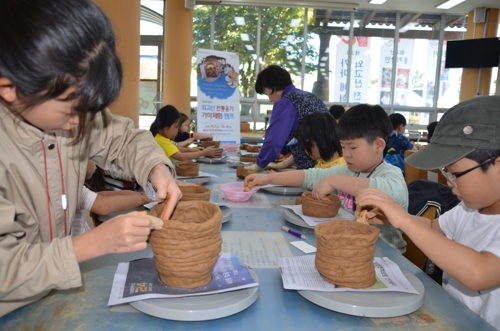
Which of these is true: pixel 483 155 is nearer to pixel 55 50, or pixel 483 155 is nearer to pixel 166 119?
pixel 55 50

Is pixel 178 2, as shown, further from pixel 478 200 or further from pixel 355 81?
pixel 478 200

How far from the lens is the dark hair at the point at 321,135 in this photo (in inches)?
101

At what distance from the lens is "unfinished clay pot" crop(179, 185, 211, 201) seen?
1.66 m

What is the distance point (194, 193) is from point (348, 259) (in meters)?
0.87

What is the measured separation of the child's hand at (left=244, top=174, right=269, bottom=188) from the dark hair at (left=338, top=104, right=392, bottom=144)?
49 cm

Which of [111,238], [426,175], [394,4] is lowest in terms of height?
[426,175]

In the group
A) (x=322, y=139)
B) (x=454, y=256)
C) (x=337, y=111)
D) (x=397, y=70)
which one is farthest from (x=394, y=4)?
(x=454, y=256)

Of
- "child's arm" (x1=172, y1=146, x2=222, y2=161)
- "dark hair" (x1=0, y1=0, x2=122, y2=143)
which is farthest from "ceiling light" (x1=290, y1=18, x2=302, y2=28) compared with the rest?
"dark hair" (x1=0, y1=0, x2=122, y2=143)

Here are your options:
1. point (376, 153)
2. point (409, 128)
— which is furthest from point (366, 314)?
point (409, 128)

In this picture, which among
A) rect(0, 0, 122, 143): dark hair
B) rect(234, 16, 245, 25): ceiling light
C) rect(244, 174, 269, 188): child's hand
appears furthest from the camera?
rect(234, 16, 245, 25): ceiling light

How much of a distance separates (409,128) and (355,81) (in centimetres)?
199

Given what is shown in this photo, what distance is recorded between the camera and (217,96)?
6117mm

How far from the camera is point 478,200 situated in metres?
1.21

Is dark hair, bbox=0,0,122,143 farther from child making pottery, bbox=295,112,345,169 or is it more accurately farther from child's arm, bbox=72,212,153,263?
child making pottery, bbox=295,112,345,169
